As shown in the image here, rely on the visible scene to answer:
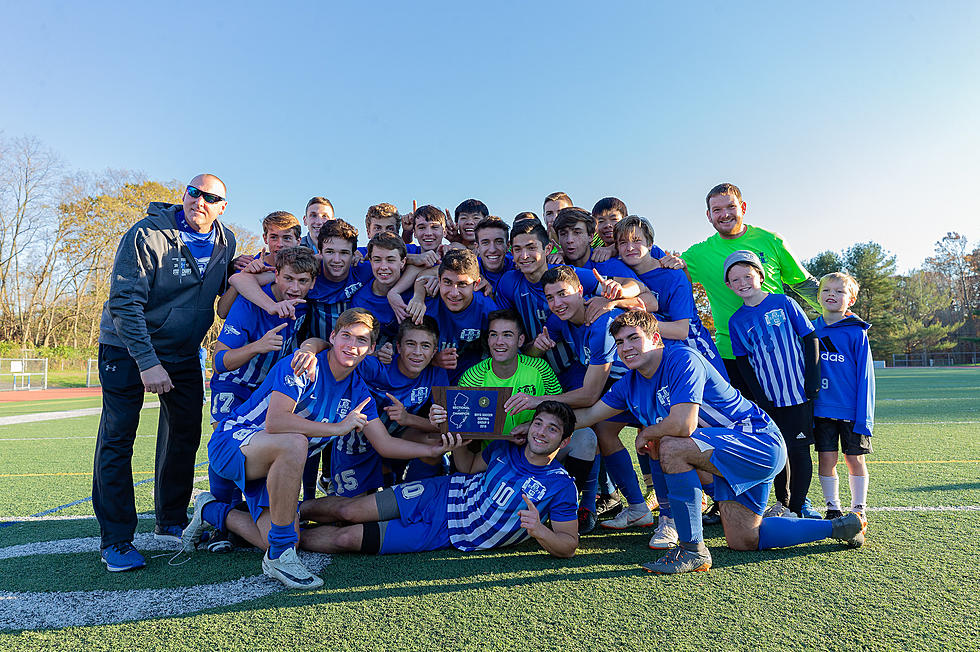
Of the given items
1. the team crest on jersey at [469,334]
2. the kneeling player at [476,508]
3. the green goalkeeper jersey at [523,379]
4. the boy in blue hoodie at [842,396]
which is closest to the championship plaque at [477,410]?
the kneeling player at [476,508]

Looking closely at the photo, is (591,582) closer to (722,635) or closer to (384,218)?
(722,635)

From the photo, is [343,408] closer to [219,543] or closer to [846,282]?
[219,543]

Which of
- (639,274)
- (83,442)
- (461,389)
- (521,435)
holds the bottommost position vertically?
(83,442)

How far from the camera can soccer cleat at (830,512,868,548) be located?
3.40m

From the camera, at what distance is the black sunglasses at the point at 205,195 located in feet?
13.0

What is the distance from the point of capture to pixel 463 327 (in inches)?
175

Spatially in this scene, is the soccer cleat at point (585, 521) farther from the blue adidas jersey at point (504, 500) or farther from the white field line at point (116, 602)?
the white field line at point (116, 602)

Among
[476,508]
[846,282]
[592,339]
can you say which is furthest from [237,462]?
[846,282]

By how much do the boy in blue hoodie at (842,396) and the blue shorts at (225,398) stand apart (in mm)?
4166

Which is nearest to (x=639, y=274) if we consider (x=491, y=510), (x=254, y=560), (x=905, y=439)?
(x=491, y=510)

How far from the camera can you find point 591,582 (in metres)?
3.02

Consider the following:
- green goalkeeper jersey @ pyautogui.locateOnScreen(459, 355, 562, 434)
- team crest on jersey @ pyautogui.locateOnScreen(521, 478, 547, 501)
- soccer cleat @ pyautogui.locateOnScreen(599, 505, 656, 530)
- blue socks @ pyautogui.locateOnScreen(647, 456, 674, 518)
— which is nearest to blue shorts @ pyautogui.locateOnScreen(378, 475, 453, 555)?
team crest on jersey @ pyautogui.locateOnScreen(521, 478, 547, 501)

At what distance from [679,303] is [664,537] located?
1616mm

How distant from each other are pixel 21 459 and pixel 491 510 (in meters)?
7.23
